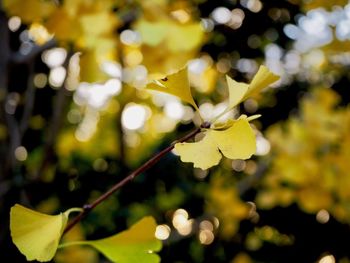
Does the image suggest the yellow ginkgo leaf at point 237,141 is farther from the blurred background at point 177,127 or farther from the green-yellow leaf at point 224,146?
the blurred background at point 177,127

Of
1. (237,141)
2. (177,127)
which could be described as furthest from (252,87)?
(177,127)

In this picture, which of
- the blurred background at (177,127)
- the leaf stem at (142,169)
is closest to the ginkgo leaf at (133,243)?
the leaf stem at (142,169)

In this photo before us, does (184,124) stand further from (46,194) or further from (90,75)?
(90,75)

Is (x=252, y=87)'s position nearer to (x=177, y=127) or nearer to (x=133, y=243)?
(x=133, y=243)

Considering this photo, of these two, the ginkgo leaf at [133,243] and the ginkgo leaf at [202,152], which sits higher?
the ginkgo leaf at [202,152]

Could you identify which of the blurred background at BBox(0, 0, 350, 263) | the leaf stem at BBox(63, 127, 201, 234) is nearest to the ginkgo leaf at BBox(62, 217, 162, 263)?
the leaf stem at BBox(63, 127, 201, 234)

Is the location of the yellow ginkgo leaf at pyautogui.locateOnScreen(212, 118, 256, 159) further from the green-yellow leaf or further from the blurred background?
the blurred background
